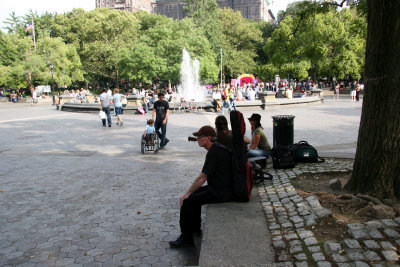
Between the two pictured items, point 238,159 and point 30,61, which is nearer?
point 238,159

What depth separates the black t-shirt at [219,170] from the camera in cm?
420

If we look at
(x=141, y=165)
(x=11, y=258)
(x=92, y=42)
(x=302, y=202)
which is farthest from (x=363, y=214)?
(x=92, y=42)

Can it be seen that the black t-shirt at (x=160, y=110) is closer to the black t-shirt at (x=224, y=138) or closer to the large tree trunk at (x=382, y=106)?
the black t-shirt at (x=224, y=138)

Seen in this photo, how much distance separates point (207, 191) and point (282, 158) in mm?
3022

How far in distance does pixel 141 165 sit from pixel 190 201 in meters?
4.59

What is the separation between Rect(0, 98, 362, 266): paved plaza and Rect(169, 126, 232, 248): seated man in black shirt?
0.23m

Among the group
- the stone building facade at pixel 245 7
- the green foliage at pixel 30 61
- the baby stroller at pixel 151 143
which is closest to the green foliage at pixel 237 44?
the green foliage at pixel 30 61

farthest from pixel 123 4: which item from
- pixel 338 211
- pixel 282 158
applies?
pixel 338 211

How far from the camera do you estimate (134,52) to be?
147 ft

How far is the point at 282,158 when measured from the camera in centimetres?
693

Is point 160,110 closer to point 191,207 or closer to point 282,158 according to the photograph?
point 282,158

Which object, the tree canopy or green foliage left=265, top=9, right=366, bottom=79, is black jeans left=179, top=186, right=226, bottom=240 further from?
green foliage left=265, top=9, right=366, bottom=79

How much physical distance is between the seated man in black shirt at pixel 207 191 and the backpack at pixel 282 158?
2771 millimetres

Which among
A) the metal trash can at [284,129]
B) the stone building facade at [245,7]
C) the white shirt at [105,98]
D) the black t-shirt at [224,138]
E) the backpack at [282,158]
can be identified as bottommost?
the backpack at [282,158]
